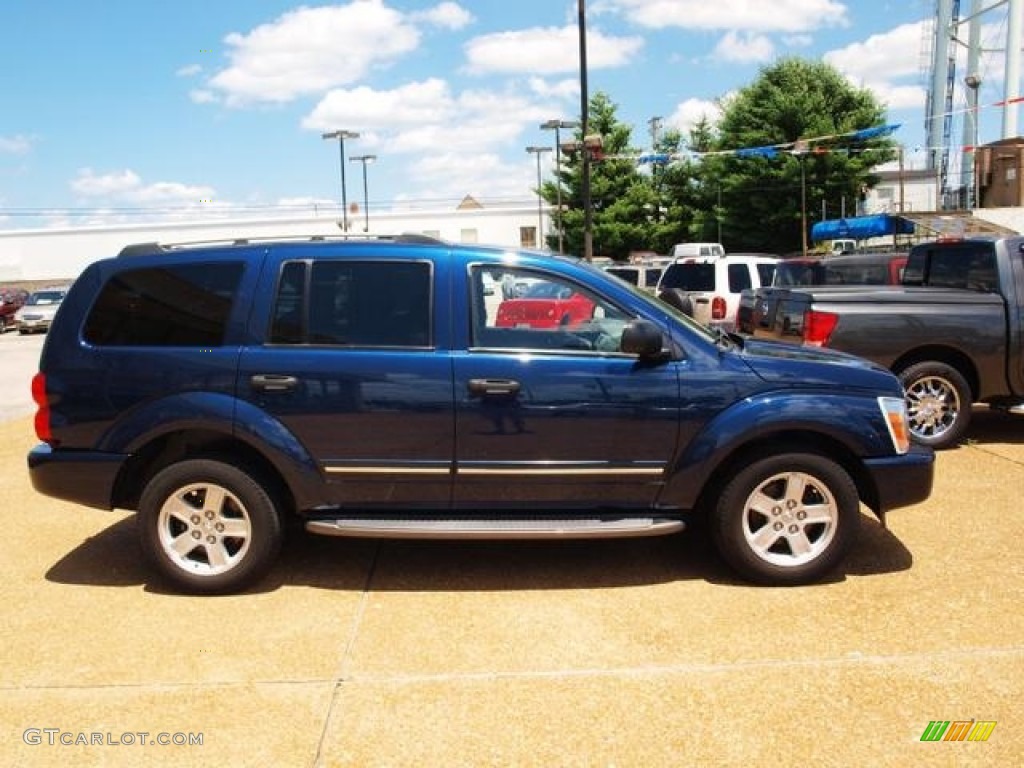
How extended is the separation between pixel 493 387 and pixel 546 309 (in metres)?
0.51

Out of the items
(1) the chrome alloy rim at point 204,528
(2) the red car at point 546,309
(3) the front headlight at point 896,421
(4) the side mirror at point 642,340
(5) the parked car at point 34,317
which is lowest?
(5) the parked car at point 34,317

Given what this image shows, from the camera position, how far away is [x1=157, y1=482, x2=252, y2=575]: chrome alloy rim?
4.34 metres

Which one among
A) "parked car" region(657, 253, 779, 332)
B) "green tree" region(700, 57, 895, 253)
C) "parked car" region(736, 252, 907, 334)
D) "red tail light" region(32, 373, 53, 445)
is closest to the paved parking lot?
"red tail light" region(32, 373, 53, 445)

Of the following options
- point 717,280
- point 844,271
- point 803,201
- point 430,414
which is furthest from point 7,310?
point 430,414

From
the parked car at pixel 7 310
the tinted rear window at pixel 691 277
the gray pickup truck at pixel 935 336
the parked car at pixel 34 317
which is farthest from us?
the parked car at pixel 7 310

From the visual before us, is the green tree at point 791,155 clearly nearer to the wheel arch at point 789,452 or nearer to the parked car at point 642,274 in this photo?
the parked car at point 642,274

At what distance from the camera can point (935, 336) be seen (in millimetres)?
7164

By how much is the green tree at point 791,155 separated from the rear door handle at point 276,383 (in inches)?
1476

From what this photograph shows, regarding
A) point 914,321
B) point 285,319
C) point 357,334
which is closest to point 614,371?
point 357,334

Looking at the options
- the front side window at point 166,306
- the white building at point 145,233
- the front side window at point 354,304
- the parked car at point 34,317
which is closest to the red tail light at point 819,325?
the front side window at point 354,304

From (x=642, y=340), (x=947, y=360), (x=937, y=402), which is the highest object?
(x=642, y=340)

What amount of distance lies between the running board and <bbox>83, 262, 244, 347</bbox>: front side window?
3.80 ft

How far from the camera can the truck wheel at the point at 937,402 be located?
719 cm

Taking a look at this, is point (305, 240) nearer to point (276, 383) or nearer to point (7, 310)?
point (276, 383)
